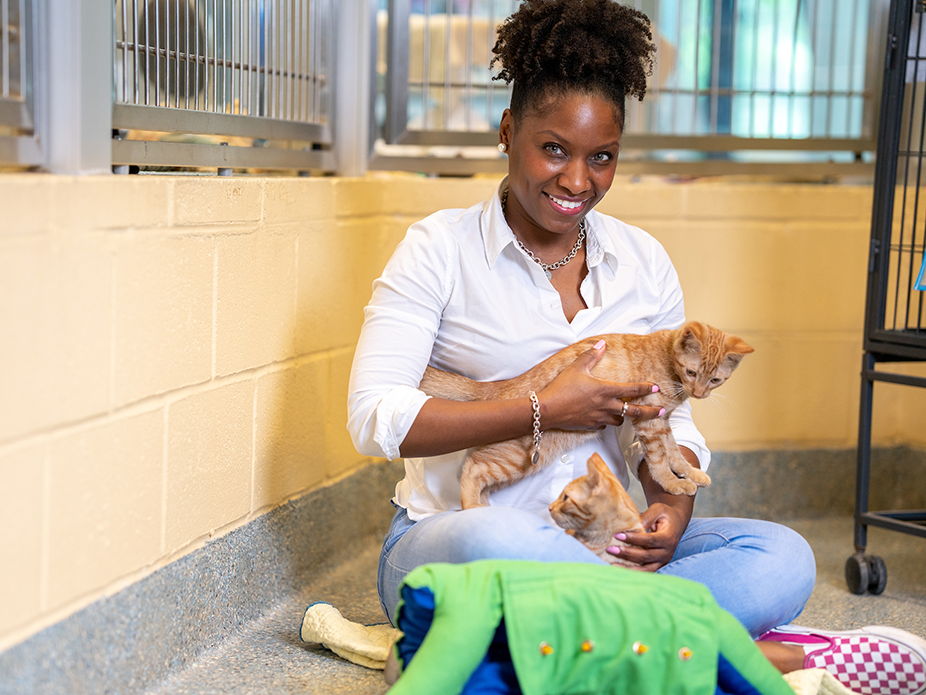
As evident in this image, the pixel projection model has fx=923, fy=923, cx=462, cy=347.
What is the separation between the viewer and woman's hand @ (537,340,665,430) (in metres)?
1.67

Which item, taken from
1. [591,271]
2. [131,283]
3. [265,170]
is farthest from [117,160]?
[591,271]

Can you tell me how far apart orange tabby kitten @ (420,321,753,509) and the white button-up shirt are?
0.05 metres

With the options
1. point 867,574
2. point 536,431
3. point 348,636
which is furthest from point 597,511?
point 867,574

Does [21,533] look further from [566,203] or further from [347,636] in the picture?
[566,203]

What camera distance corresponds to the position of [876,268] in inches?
92.9

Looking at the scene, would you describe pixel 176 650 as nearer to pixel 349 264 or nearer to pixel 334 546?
pixel 334 546

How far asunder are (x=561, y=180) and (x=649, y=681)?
0.89m

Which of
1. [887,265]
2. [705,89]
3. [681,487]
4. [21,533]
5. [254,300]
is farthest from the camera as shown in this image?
[705,89]

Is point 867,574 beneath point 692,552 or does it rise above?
beneath

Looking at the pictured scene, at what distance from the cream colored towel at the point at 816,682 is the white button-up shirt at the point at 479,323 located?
0.45m

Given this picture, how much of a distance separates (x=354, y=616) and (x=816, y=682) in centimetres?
103

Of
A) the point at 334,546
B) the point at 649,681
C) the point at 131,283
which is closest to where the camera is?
the point at 649,681

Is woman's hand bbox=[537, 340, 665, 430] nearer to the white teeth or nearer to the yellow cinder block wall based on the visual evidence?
the white teeth

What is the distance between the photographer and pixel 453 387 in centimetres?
180
